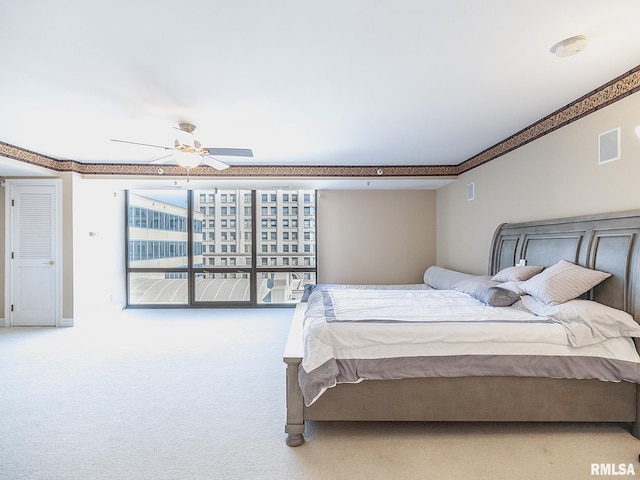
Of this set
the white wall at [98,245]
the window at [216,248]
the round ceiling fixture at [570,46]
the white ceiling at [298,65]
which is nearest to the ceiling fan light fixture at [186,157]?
the white ceiling at [298,65]

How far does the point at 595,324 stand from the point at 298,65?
8.63 feet

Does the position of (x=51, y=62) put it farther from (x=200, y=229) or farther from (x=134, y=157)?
(x=200, y=229)

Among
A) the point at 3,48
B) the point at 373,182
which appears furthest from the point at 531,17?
the point at 373,182

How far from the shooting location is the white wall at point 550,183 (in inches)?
94.4

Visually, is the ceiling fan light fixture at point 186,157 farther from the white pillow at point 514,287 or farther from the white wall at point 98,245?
the white pillow at point 514,287

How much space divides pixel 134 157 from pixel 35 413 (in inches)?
132

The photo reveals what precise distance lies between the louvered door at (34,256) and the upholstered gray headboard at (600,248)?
619cm

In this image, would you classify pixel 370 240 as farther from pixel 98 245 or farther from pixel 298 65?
pixel 98 245

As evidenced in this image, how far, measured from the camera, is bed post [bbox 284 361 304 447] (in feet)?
6.87

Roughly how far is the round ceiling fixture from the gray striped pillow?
60.6 inches

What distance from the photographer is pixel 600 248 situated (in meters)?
2.46

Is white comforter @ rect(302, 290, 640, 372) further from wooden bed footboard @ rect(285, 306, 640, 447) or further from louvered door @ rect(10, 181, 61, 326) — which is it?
louvered door @ rect(10, 181, 61, 326)

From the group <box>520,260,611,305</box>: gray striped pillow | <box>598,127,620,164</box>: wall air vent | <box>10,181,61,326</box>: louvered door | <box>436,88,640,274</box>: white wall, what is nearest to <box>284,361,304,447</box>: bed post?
<box>520,260,611,305</box>: gray striped pillow

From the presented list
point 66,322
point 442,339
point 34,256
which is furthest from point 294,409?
point 34,256
